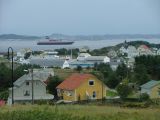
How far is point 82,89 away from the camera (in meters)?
19.4

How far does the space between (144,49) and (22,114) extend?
2517 inches

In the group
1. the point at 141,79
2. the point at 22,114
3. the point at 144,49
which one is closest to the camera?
the point at 22,114

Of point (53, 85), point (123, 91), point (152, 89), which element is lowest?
point (152, 89)

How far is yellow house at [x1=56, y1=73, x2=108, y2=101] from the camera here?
63.2ft

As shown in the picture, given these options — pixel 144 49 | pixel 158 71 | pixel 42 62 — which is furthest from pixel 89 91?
pixel 144 49

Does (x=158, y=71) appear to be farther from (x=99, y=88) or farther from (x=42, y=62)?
(x=42, y=62)

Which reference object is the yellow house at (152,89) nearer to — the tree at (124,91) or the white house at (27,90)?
the tree at (124,91)

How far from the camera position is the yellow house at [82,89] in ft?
63.2

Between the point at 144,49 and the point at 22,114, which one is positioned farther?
the point at 144,49

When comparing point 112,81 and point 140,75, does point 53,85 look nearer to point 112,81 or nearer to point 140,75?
point 112,81

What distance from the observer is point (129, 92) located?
17688mm

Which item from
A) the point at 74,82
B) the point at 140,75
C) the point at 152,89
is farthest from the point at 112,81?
the point at 74,82

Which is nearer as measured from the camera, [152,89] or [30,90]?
[30,90]

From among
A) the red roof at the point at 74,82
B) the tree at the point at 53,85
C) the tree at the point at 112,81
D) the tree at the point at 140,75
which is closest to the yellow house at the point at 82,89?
the red roof at the point at 74,82
